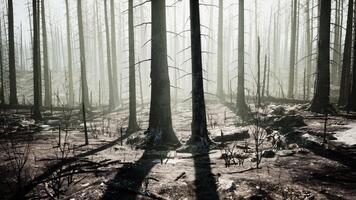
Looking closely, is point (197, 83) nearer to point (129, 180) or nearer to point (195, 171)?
point (195, 171)

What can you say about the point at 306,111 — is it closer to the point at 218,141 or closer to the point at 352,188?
the point at 218,141

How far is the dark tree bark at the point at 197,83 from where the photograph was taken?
8188 millimetres

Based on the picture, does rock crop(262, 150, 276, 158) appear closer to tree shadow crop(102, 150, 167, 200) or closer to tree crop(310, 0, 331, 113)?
tree shadow crop(102, 150, 167, 200)

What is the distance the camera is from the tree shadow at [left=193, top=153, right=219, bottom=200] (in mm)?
4984

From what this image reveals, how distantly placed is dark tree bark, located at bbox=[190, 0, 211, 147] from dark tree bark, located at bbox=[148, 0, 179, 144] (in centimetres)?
136

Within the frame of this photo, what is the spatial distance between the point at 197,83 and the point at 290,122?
15.3 feet

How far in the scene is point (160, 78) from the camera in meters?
9.63

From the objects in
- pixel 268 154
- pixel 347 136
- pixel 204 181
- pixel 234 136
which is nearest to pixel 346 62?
pixel 347 136

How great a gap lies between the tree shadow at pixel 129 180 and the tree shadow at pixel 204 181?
3.41ft

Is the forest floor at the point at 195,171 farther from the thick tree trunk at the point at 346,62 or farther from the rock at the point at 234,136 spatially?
the thick tree trunk at the point at 346,62

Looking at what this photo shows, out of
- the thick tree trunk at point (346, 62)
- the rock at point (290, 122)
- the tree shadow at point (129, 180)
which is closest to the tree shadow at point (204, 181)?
the tree shadow at point (129, 180)

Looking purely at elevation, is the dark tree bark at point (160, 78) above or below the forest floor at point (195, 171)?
above

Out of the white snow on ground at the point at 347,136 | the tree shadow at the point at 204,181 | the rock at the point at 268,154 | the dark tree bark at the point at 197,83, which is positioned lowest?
the tree shadow at the point at 204,181

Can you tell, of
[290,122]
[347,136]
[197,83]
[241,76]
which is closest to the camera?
[347,136]
